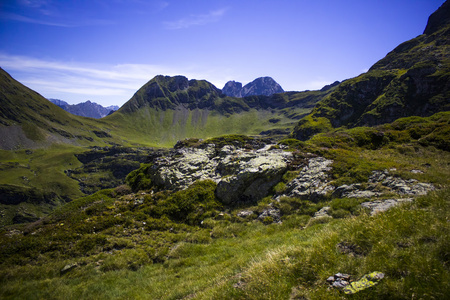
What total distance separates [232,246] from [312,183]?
898 cm

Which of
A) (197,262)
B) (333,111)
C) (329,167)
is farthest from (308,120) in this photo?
(197,262)

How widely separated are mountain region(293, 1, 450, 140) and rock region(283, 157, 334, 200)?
156 metres

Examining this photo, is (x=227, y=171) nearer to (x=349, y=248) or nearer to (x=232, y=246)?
(x=232, y=246)

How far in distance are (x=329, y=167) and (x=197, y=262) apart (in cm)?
1402

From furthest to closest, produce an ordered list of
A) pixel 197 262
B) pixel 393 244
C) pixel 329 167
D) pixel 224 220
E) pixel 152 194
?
1. pixel 152 194
2. pixel 329 167
3. pixel 224 220
4. pixel 197 262
5. pixel 393 244

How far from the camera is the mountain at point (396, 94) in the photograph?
5138 inches

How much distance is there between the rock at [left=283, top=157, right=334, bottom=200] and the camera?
15.0 metres

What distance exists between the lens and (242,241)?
11688 millimetres

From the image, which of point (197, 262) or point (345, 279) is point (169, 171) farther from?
point (345, 279)

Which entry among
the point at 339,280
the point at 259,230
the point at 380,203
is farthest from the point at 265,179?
the point at 339,280

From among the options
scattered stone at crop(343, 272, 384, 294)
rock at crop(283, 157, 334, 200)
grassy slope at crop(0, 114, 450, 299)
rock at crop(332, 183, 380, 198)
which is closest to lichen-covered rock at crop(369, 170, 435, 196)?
grassy slope at crop(0, 114, 450, 299)

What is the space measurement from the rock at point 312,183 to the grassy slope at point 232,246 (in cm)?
102

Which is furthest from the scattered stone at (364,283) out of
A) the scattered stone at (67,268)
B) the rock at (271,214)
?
the scattered stone at (67,268)

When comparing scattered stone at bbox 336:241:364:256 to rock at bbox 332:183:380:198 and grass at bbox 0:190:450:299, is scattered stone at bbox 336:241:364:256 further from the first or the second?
rock at bbox 332:183:380:198
